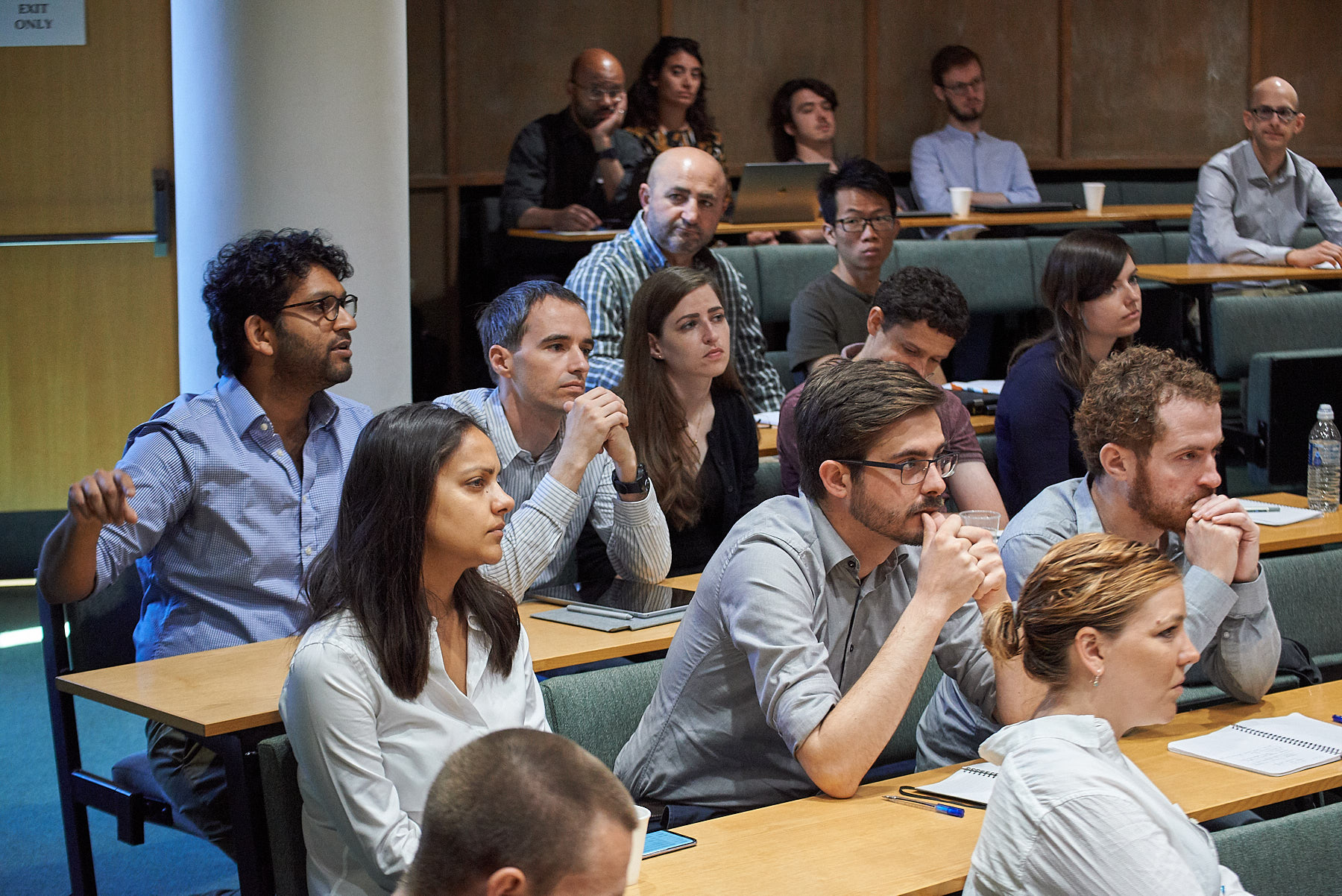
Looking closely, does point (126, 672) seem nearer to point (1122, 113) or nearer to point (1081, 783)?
point (1081, 783)

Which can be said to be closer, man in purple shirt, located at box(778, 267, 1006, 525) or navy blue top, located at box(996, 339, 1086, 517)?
man in purple shirt, located at box(778, 267, 1006, 525)

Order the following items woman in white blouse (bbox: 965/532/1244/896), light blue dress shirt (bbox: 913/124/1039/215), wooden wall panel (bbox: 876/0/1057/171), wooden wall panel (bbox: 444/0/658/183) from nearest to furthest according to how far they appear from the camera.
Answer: woman in white blouse (bbox: 965/532/1244/896)
wooden wall panel (bbox: 444/0/658/183)
light blue dress shirt (bbox: 913/124/1039/215)
wooden wall panel (bbox: 876/0/1057/171)

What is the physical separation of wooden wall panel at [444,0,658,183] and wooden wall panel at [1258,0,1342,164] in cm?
442

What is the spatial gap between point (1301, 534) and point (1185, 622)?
1170mm

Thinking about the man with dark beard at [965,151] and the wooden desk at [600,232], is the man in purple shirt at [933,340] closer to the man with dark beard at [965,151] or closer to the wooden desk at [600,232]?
the wooden desk at [600,232]

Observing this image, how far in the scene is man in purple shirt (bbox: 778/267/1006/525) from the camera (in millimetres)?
3703

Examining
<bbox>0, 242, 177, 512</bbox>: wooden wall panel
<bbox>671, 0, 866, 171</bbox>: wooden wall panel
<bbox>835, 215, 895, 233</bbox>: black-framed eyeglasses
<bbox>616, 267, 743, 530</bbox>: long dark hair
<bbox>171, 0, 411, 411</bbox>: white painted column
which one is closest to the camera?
<bbox>616, 267, 743, 530</bbox>: long dark hair

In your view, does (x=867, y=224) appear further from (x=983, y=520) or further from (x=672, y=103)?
(x=983, y=520)

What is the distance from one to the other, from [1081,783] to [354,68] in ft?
10.5

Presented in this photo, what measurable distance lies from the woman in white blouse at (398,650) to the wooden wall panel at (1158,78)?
7613 millimetres

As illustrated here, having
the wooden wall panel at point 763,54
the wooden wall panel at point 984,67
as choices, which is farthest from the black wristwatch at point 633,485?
the wooden wall panel at point 984,67

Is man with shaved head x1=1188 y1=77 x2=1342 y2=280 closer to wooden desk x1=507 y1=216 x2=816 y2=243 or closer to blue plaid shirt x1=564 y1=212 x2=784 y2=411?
wooden desk x1=507 y1=216 x2=816 y2=243

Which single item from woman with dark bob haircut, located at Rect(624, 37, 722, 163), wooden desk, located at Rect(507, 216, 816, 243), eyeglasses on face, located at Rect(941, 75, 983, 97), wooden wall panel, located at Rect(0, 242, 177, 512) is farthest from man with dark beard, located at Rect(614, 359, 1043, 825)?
eyeglasses on face, located at Rect(941, 75, 983, 97)

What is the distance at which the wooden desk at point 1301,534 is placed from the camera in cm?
329
